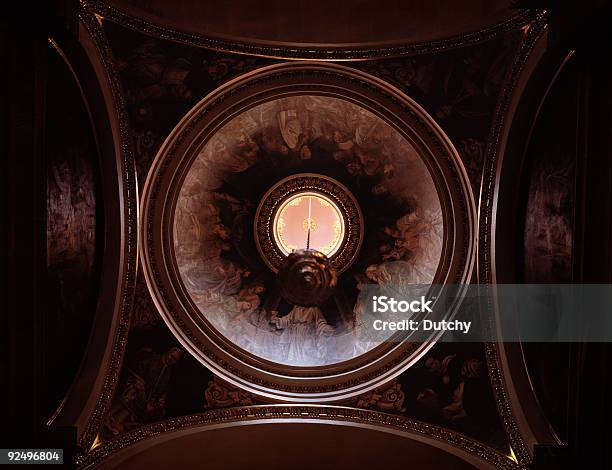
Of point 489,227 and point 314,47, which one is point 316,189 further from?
point 489,227

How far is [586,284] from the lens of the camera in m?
7.51

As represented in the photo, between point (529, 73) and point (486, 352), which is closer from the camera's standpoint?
point (529, 73)

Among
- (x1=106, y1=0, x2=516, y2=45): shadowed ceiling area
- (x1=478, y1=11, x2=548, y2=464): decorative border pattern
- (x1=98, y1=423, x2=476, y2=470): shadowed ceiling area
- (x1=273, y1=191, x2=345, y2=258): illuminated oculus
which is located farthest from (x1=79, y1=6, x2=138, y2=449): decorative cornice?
(x1=478, y1=11, x2=548, y2=464): decorative border pattern

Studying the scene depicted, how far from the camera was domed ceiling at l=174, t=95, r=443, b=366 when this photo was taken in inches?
432

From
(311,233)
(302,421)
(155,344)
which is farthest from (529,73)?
(155,344)

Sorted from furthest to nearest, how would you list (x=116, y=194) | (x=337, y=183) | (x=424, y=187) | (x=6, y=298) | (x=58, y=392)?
1. (x=337, y=183)
2. (x=424, y=187)
3. (x=116, y=194)
4. (x=58, y=392)
5. (x=6, y=298)

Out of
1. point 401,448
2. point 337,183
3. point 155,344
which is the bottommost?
point 401,448

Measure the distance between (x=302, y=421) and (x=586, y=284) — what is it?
463cm

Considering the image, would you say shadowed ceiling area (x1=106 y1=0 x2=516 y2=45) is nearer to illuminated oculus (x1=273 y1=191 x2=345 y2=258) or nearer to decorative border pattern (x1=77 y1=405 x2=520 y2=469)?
illuminated oculus (x1=273 y1=191 x2=345 y2=258)

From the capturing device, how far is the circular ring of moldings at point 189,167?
10.3 meters

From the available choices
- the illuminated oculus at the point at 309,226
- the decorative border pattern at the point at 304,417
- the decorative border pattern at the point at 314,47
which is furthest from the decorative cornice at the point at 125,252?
the illuminated oculus at the point at 309,226

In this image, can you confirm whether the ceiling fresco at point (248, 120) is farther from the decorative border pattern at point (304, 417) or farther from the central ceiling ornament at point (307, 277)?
the central ceiling ornament at point (307, 277)

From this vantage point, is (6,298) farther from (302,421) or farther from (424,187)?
(424,187)

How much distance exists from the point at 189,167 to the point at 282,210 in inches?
86.0
